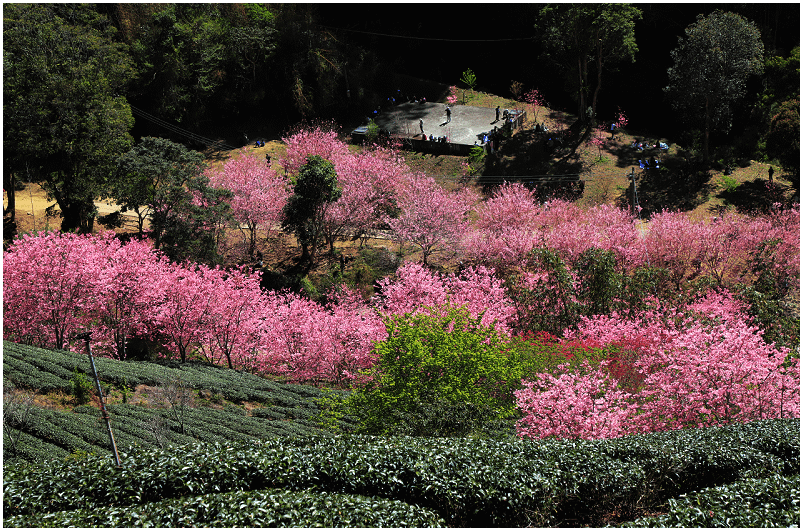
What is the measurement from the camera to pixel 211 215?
40312 mm

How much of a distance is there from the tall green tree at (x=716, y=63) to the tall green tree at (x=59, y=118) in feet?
139

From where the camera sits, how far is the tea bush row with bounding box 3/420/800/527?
13.4m

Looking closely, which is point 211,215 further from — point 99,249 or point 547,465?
point 547,465

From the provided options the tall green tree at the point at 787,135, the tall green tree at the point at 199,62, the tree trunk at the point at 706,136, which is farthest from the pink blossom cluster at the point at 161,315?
the tree trunk at the point at 706,136

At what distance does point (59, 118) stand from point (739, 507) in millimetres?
42718

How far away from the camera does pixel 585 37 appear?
1998 inches

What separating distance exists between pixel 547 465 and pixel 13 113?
39646 millimetres

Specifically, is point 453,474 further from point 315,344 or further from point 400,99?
point 400,99

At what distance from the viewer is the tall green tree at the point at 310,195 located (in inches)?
1582

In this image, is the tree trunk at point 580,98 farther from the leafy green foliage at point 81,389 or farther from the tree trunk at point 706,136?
the leafy green foliage at point 81,389

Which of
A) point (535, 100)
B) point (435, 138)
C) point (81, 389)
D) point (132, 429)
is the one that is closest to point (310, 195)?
point (435, 138)

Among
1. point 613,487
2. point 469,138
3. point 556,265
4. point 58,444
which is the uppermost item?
point 469,138

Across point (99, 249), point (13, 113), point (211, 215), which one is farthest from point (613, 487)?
point (13, 113)

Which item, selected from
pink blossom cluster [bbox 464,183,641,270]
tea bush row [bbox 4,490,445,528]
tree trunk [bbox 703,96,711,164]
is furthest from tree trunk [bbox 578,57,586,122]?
tea bush row [bbox 4,490,445,528]
